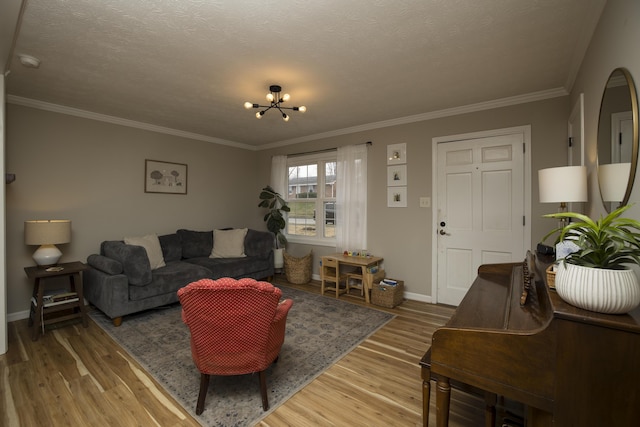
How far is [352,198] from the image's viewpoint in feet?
14.5

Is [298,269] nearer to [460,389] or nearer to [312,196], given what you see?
[312,196]

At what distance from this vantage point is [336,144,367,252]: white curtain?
14.1ft

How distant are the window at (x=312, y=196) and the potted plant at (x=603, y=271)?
3840 mm

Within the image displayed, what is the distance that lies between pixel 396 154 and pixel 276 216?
91.2 inches

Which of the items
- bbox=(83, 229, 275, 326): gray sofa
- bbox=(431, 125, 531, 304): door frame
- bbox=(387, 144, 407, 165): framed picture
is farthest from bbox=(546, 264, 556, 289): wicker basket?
bbox=(83, 229, 275, 326): gray sofa

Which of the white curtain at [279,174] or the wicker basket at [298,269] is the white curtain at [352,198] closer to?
the wicker basket at [298,269]

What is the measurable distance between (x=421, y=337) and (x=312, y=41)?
282cm

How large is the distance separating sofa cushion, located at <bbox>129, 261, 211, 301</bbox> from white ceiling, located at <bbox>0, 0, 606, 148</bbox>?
203 cm

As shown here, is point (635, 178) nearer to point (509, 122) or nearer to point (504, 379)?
point (504, 379)

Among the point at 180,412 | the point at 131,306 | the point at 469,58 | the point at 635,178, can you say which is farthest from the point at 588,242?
the point at 131,306

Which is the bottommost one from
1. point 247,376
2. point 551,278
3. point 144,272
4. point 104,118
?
point 247,376

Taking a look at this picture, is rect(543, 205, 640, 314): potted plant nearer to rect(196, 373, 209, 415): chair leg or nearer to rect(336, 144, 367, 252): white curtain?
rect(196, 373, 209, 415): chair leg

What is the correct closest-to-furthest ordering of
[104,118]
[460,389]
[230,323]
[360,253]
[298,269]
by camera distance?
[460,389]
[230,323]
[104,118]
[360,253]
[298,269]

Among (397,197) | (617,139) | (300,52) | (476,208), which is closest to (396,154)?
(397,197)
